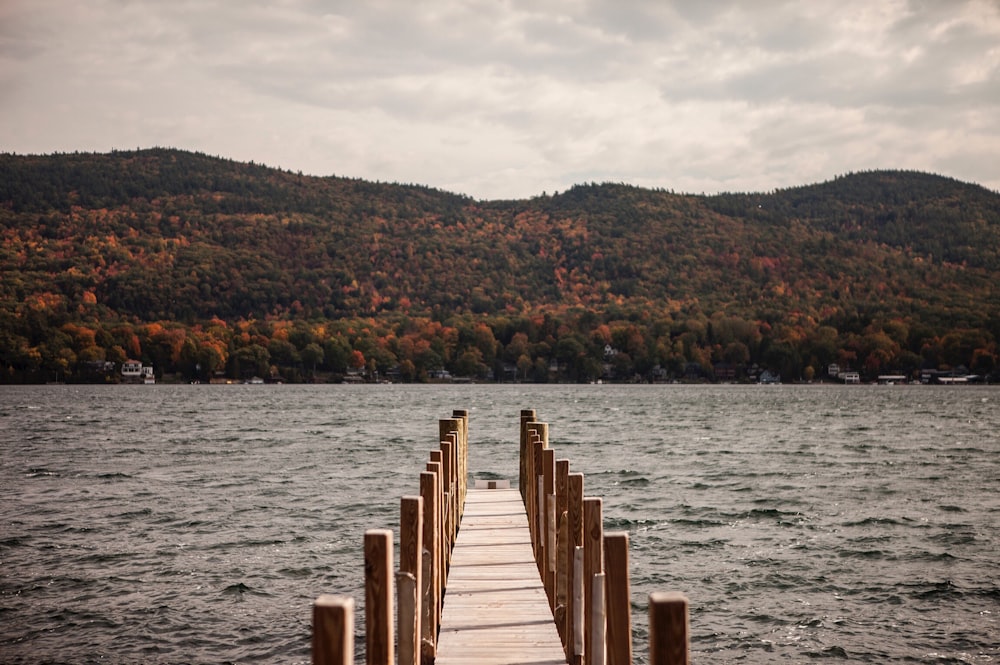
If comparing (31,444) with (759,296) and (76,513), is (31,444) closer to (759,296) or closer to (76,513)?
(76,513)

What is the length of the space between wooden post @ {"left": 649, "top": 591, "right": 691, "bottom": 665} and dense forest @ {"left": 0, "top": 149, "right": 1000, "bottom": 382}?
143980 millimetres

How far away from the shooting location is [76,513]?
2838 centimetres

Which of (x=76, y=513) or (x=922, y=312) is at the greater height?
(x=922, y=312)

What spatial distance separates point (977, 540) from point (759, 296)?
14766 centimetres

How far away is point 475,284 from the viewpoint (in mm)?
175625

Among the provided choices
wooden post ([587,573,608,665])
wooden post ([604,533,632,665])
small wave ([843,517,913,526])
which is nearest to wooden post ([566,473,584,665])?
wooden post ([587,573,608,665])

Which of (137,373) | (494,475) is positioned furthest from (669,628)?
(137,373)

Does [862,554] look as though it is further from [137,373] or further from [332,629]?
[137,373]

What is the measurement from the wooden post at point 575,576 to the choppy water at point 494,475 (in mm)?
5634

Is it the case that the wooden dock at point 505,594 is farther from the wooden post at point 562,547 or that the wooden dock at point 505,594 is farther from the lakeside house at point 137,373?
the lakeside house at point 137,373

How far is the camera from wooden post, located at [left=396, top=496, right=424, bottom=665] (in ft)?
23.4

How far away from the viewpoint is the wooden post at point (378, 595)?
5.40m

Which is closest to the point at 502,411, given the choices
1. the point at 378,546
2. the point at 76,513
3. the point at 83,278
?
the point at 76,513

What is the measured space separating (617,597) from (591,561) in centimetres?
192
